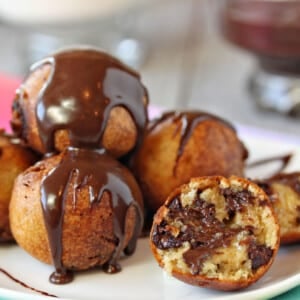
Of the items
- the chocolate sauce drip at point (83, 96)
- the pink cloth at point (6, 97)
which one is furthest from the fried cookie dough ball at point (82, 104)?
the pink cloth at point (6, 97)

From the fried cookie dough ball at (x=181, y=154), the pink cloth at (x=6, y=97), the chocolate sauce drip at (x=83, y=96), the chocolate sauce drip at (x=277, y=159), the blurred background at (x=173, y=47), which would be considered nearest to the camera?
the chocolate sauce drip at (x=83, y=96)

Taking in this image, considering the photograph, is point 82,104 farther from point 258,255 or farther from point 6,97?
point 6,97

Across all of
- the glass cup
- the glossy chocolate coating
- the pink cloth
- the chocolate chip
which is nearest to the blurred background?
the glass cup

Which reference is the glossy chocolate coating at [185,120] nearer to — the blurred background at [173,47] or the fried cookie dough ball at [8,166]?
the fried cookie dough ball at [8,166]

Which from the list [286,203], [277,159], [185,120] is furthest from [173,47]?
[286,203]

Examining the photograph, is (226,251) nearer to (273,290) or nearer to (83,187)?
(273,290)

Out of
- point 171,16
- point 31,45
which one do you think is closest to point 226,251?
point 31,45
